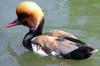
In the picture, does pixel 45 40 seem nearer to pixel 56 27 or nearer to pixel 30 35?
pixel 30 35

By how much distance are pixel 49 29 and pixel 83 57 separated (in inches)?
51.8

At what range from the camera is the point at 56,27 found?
7.22 m

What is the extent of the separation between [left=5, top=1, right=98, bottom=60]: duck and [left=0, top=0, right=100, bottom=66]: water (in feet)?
0.46

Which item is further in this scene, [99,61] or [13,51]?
[13,51]

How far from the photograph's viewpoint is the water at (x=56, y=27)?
631cm

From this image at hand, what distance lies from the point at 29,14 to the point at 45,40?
0.53 m

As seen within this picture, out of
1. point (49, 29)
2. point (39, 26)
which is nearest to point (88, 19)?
point (49, 29)

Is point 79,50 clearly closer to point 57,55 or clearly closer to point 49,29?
point 57,55

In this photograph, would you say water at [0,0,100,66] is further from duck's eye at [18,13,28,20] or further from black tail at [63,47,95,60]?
duck's eye at [18,13,28,20]

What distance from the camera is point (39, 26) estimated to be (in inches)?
260

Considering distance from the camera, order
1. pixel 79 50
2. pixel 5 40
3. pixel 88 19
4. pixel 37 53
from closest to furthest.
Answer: pixel 79 50 < pixel 37 53 < pixel 5 40 < pixel 88 19

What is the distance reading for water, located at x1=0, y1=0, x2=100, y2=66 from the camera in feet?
20.7

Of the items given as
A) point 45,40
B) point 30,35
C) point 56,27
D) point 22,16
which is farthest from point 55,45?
point 56,27

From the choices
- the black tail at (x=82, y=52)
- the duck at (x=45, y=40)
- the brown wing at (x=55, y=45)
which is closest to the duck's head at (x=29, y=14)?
the duck at (x=45, y=40)
